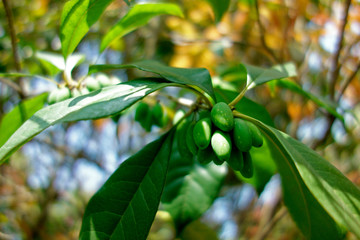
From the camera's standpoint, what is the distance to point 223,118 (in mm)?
713

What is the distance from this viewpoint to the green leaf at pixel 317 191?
0.55m

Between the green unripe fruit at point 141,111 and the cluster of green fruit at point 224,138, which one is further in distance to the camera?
the green unripe fruit at point 141,111

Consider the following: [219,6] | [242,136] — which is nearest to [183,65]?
[219,6]

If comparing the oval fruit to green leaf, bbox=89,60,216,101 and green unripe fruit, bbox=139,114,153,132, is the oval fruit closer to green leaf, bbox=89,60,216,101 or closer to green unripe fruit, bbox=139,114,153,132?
green leaf, bbox=89,60,216,101

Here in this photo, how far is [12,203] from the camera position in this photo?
2574mm

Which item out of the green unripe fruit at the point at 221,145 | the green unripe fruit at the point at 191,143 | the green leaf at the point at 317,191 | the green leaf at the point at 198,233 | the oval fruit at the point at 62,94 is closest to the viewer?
the green leaf at the point at 317,191

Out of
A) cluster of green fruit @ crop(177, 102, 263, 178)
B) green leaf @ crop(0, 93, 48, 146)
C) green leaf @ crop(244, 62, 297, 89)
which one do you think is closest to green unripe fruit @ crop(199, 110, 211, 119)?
cluster of green fruit @ crop(177, 102, 263, 178)

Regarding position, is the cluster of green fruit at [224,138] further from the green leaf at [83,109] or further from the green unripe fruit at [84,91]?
the green unripe fruit at [84,91]

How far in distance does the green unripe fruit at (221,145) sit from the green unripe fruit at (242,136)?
21 millimetres

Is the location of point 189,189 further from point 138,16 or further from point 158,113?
point 138,16

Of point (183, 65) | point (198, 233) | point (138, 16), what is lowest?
point (198, 233)

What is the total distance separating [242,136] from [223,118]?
6 centimetres

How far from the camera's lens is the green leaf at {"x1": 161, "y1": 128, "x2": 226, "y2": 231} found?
106 centimetres

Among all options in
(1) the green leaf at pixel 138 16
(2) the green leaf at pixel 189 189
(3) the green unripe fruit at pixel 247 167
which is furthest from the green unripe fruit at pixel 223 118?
(1) the green leaf at pixel 138 16
